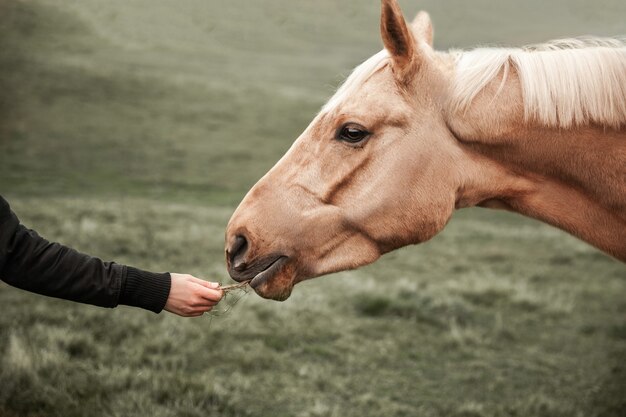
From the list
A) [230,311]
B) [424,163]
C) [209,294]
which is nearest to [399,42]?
[424,163]

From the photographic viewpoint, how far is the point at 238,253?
2.98m

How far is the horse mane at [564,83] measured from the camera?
2787 millimetres

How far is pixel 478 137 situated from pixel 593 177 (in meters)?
0.55

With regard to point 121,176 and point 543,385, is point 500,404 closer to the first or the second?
point 543,385

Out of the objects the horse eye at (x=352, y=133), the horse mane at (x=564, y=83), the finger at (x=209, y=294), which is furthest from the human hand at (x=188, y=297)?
the horse mane at (x=564, y=83)

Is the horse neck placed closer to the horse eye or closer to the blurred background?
the horse eye

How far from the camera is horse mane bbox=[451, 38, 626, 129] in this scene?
2787 millimetres

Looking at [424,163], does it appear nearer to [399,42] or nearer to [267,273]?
[399,42]

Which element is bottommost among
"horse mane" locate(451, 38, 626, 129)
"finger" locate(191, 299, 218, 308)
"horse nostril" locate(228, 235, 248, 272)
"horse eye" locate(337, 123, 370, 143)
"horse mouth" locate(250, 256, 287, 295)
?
"finger" locate(191, 299, 218, 308)

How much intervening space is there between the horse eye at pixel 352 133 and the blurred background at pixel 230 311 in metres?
0.80

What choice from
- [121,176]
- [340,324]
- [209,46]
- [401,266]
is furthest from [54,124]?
[340,324]

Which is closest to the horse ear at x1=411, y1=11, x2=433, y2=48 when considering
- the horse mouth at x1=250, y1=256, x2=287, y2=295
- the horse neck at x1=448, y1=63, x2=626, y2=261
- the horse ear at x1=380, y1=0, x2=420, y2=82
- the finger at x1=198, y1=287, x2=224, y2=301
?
the horse ear at x1=380, y1=0, x2=420, y2=82

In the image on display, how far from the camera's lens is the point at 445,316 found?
7.49 m

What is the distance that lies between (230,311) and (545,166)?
4.74 metres
